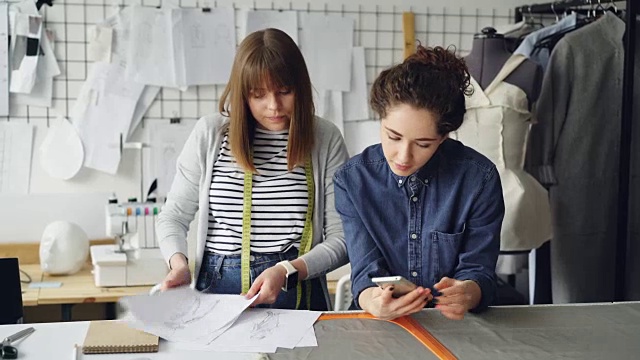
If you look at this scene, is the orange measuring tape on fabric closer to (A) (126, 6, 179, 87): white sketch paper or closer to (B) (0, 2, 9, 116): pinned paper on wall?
(A) (126, 6, 179, 87): white sketch paper

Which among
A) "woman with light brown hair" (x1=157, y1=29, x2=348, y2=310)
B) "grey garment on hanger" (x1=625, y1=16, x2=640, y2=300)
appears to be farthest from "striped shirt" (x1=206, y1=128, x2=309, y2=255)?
"grey garment on hanger" (x1=625, y1=16, x2=640, y2=300)

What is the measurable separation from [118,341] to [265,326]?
0.91 ft

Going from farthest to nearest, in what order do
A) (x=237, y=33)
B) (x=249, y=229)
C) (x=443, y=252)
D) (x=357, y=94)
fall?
(x=357, y=94), (x=237, y=33), (x=249, y=229), (x=443, y=252)

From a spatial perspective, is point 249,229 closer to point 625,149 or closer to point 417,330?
point 417,330

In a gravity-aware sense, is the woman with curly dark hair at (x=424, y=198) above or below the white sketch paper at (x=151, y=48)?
below

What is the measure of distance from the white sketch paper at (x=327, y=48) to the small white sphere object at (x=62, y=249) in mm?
1018

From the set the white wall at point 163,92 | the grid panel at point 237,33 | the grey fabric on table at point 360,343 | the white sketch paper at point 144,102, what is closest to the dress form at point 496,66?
the grid panel at point 237,33

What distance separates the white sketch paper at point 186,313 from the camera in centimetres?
150

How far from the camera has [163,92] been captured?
9.50 ft

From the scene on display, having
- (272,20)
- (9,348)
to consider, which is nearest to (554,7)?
(272,20)

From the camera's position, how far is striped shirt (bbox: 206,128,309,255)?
182 cm

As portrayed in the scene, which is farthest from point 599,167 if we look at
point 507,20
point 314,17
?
point 314,17

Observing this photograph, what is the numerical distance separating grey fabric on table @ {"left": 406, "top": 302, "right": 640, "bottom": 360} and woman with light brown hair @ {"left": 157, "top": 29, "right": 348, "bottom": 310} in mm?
359

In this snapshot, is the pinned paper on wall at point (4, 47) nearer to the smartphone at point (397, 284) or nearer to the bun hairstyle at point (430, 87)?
the bun hairstyle at point (430, 87)
